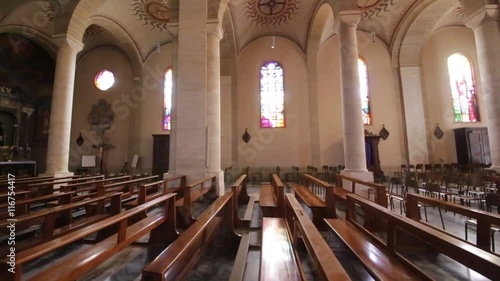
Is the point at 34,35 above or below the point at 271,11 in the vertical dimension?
below

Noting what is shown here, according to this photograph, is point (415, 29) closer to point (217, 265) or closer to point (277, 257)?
point (277, 257)

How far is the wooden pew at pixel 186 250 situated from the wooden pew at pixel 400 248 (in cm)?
143

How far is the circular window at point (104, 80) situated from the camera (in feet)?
A: 41.7

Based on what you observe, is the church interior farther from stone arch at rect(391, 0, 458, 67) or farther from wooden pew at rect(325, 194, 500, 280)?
wooden pew at rect(325, 194, 500, 280)

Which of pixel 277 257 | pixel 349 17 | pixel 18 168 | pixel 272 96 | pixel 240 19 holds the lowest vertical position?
pixel 277 257

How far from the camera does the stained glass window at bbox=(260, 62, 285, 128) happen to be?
11.9 metres

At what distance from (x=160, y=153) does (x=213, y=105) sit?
655 cm

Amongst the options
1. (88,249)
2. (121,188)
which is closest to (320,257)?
(88,249)

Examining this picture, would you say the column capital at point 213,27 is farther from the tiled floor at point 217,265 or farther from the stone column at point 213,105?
the tiled floor at point 217,265

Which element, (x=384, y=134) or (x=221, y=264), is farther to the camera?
(x=384, y=134)

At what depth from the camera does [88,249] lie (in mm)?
1984

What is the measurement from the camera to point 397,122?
1143 centimetres

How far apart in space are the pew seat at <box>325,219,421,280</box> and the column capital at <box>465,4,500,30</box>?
842 cm

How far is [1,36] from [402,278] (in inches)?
628
